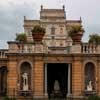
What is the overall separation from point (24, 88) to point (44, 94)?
1.41 meters

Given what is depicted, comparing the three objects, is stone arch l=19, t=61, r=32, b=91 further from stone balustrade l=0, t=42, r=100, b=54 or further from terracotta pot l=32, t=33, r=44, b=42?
terracotta pot l=32, t=33, r=44, b=42

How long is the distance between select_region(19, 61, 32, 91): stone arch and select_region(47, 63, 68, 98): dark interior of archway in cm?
218

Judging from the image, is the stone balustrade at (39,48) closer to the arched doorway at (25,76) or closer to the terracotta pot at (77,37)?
the terracotta pot at (77,37)

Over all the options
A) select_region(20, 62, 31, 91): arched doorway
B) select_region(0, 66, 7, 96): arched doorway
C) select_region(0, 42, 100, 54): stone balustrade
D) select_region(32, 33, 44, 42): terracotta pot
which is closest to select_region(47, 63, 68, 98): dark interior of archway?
select_region(20, 62, 31, 91): arched doorway

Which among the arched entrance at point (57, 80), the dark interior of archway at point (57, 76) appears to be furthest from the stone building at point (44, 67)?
the dark interior of archway at point (57, 76)

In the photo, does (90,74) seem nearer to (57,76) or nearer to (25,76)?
(57,76)

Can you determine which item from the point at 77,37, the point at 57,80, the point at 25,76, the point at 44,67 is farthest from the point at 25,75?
the point at 77,37

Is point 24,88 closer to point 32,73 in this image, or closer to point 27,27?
point 32,73

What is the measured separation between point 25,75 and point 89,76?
4.32 m

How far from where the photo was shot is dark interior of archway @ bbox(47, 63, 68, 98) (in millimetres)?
36844

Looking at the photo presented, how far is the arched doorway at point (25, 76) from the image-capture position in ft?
114

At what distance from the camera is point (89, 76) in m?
35.2

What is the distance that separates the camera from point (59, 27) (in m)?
119

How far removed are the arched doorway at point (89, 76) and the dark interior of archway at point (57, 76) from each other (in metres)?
2.04
